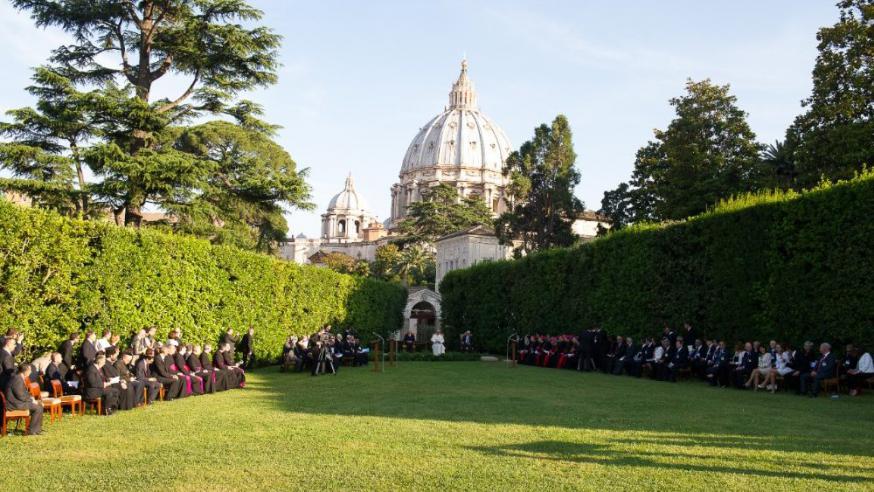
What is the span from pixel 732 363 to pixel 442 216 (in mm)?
69930

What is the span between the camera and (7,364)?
10141 mm

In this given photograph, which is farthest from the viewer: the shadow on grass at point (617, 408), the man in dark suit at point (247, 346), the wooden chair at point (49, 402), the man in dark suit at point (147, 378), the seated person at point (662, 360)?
the man in dark suit at point (247, 346)

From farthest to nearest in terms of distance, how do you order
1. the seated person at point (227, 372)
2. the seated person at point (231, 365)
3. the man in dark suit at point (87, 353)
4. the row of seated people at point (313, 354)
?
the row of seated people at point (313, 354) < the seated person at point (231, 365) < the seated person at point (227, 372) < the man in dark suit at point (87, 353)

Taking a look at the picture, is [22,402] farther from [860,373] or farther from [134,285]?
[860,373]

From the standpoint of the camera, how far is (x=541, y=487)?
627 cm

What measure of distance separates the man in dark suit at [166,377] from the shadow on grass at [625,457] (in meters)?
7.84

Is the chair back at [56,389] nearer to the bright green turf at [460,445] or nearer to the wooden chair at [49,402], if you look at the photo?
the wooden chair at [49,402]

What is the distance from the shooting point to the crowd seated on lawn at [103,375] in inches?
373

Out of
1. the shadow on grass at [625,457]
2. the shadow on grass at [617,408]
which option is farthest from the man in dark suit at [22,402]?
the shadow on grass at [625,457]

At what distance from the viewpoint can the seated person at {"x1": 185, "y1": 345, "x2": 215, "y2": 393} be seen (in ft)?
49.8

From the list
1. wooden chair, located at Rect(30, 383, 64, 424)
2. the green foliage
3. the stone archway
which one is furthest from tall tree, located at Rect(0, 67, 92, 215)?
the stone archway

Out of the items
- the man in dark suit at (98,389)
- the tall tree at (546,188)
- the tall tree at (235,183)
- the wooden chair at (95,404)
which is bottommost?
the wooden chair at (95,404)

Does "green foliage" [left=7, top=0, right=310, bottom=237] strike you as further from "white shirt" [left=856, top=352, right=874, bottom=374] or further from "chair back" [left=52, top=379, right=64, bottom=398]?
"white shirt" [left=856, top=352, right=874, bottom=374]

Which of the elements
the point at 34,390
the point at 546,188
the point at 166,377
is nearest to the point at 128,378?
the point at 166,377
